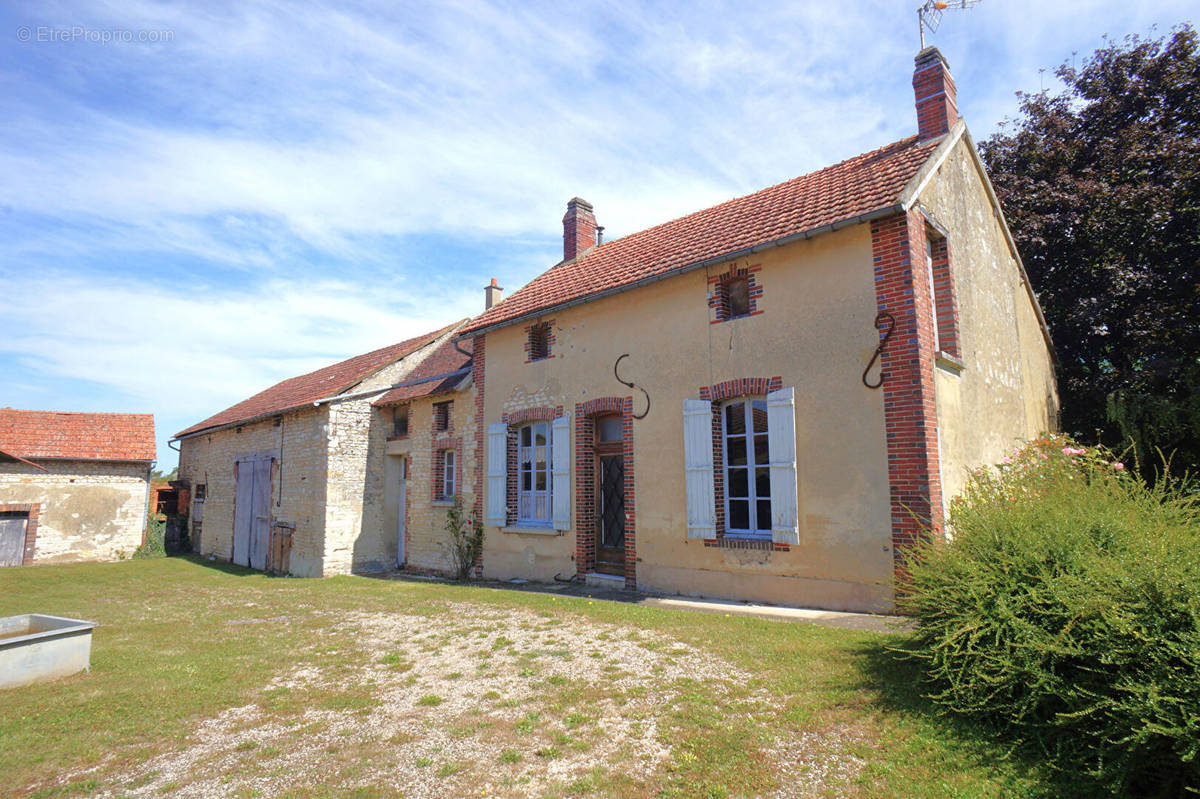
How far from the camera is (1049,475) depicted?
7465 millimetres

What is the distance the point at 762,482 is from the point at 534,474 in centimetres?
438

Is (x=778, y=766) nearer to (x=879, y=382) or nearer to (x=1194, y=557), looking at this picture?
(x=1194, y=557)

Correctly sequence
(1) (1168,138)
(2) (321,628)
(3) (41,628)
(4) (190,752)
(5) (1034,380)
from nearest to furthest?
(4) (190,752), (3) (41,628), (2) (321,628), (5) (1034,380), (1) (1168,138)

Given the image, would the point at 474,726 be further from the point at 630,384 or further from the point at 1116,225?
the point at 1116,225

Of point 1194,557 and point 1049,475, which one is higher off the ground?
point 1049,475

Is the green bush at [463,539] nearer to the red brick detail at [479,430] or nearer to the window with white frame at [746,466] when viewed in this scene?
the red brick detail at [479,430]

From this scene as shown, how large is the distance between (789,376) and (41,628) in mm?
8203

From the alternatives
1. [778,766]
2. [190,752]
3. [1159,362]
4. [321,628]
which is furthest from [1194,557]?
[1159,362]

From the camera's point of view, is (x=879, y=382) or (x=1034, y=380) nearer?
(x=879, y=382)

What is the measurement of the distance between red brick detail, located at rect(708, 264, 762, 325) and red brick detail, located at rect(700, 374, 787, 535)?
0.88 m

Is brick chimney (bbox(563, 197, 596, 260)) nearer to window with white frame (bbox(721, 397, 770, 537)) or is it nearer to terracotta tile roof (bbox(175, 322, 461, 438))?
terracotta tile roof (bbox(175, 322, 461, 438))

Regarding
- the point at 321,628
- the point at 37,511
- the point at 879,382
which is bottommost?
the point at 321,628

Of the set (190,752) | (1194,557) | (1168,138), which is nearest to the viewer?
(1194,557)

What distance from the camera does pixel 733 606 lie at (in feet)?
26.1
